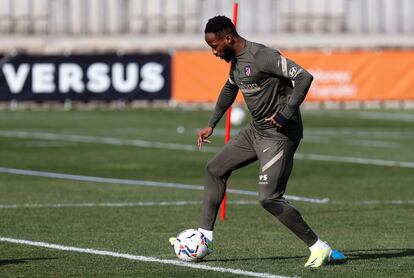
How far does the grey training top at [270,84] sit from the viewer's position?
32.9 feet

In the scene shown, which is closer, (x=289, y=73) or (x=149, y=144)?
(x=289, y=73)

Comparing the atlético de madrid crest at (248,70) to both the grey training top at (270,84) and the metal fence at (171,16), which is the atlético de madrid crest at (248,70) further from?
the metal fence at (171,16)

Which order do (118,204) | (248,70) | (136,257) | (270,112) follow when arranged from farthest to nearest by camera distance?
(118,204)
(136,257)
(270,112)
(248,70)

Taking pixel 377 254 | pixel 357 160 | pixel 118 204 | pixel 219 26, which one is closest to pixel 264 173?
pixel 219 26

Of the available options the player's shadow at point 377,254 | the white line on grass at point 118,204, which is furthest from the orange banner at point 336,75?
the player's shadow at point 377,254

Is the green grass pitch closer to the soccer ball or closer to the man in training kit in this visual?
the soccer ball

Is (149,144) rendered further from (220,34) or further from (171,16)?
(171,16)

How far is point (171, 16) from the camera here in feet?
157

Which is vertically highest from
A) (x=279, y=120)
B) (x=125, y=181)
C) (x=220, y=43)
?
(x=220, y=43)

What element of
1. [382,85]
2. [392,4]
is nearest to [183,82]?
[382,85]

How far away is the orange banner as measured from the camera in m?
38.5

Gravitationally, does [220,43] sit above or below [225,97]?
above

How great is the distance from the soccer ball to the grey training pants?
256mm

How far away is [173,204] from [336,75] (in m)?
24.2
